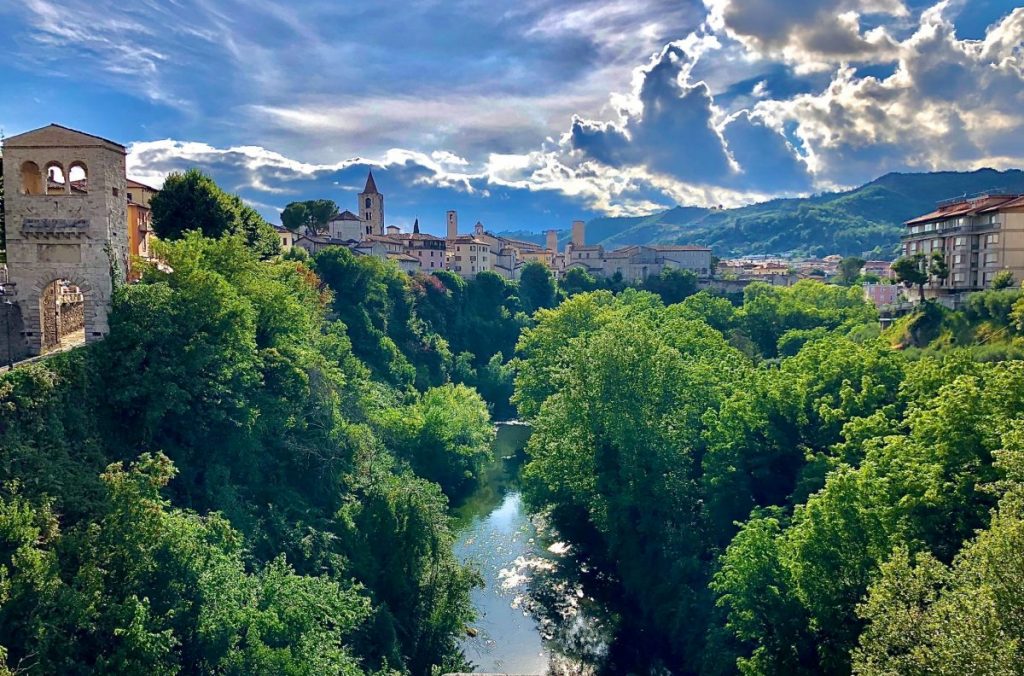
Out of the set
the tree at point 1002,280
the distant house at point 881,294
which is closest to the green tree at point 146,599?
the tree at point 1002,280

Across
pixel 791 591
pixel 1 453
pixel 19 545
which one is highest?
pixel 1 453

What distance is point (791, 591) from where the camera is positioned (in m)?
22.5

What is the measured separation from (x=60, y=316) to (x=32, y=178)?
5994 mm

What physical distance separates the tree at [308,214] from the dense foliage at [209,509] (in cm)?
5667

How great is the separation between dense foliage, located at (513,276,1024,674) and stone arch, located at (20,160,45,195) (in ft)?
86.0

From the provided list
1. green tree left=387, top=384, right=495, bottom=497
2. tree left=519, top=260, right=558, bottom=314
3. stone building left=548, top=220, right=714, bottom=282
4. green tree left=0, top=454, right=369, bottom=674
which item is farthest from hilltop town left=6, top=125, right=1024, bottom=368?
stone building left=548, top=220, right=714, bottom=282

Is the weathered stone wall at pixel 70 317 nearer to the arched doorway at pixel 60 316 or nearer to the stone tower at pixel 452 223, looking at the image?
the arched doorway at pixel 60 316

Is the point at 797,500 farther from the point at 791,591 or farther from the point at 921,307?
the point at 921,307

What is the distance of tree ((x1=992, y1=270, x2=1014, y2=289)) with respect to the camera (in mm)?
44781

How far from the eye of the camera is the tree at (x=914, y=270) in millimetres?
52688

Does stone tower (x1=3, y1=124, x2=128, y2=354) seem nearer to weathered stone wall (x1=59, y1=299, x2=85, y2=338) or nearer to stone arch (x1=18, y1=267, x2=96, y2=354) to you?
stone arch (x1=18, y1=267, x2=96, y2=354)

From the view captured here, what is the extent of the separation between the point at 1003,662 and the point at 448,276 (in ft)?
275

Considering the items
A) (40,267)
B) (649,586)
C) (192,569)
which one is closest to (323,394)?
(40,267)

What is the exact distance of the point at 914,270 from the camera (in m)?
53.8
